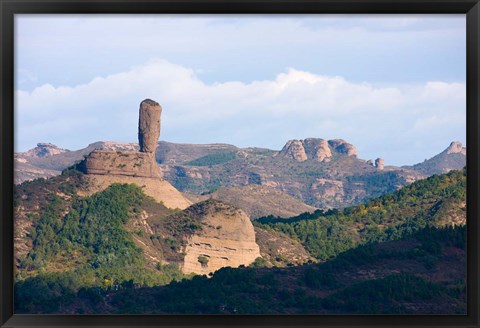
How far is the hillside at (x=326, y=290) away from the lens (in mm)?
46375

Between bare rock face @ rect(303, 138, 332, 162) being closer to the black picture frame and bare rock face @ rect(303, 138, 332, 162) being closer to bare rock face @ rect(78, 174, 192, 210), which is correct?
bare rock face @ rect(78, 174, 192, 210)

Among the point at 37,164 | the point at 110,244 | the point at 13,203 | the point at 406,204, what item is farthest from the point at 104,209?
the point at 13,203

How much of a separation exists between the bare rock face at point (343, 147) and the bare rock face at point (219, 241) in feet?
283

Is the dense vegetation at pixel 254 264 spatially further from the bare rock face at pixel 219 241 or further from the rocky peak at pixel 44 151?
the rocky peak at pixel 44 151

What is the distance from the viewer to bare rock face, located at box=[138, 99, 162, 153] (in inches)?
3115

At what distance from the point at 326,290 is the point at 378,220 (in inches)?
1124

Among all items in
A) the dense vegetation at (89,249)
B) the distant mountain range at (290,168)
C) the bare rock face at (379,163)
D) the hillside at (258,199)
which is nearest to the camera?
the dense vegetation at (89,249)

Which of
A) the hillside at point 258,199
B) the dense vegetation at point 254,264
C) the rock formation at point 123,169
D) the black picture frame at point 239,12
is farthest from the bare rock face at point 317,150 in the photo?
the black picture frame at point 239,12

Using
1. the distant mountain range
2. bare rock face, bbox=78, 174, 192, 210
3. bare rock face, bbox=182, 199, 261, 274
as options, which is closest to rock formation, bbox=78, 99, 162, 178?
bare rock face, bbox=78, 174, 192, 210

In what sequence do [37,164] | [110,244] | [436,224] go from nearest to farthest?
[436,224], [110,244], [37,164]

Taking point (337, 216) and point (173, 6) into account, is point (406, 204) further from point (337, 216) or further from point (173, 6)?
point (173, 6)

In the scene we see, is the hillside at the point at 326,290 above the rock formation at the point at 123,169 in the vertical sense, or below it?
below

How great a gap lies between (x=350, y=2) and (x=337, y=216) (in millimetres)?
74539

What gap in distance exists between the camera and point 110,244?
7712cm
